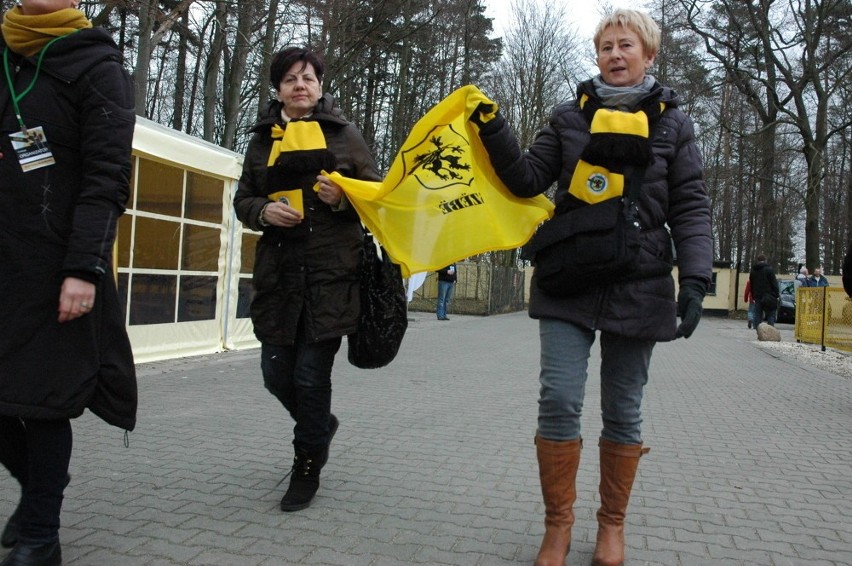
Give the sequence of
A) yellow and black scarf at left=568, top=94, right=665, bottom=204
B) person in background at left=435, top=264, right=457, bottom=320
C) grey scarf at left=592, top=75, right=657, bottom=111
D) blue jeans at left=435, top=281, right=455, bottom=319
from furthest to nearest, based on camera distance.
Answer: blue jeans at left=435, top=281, right=455, bottom=319, person in background at left=435, top=264, right=457, bottom=320, grey scarf at left=592, top=75, right=657, bottom=111, yellow and black scarf at left=568, top=94, right=665, bottom=204

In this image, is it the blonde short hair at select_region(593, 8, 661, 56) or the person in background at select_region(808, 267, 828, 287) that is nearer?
the blonde short hair at select_region(593, 8, 661, 56)

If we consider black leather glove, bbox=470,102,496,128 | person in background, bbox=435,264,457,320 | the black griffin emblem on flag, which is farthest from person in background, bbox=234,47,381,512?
person in background, bbox=435,264,457,320

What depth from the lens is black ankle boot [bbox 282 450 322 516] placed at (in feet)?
10.6

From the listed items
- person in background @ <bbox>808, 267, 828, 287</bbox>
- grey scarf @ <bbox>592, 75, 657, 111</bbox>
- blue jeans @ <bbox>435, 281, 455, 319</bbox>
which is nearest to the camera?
grey scarf @ <bbox>592, 75, 657, 111</bbox>

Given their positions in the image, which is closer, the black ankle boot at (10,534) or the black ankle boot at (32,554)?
the black ankle boot at (32,554)

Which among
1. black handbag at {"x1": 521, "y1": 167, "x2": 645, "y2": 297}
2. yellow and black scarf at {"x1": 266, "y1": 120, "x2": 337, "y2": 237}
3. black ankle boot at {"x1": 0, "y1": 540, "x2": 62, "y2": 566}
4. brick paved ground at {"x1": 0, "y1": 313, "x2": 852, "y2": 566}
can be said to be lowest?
brick paved ground at {"x1": 0, "y1": 313, "x2": 852, "y2": 566}

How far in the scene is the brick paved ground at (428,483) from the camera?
9.36 ft

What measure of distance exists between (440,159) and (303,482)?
59.1 inches

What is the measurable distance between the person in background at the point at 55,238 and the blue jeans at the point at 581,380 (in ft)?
4.75

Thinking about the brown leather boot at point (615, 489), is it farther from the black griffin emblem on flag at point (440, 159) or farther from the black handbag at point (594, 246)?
the black griffin emblem on flag at point (440, 159)

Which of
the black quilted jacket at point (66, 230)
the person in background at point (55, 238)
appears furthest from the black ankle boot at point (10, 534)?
the black quilted jacket at point (66, 230)

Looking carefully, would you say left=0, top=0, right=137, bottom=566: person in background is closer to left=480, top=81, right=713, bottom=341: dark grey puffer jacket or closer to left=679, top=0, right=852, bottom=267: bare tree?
left=480, top=81, right=713, bottom=341: dark grey puffer jacket

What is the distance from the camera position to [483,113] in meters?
2.80

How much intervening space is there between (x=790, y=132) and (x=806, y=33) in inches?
140
